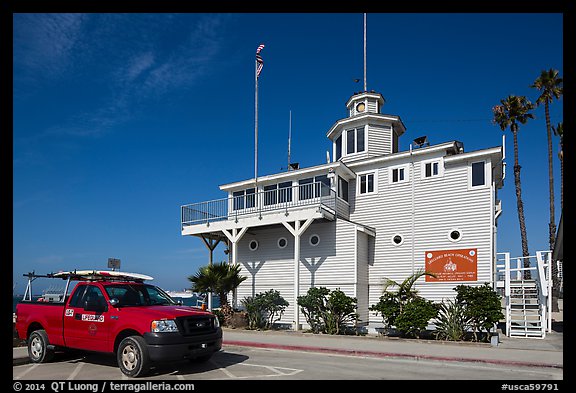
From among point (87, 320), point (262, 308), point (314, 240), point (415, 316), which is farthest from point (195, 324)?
point (314, 240)

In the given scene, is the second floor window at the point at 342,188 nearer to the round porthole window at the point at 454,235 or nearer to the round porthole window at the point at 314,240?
the round porthole window at the point at 314,240

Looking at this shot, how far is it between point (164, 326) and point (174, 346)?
41 centimetres

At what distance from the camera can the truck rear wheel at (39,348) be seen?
918 centimetres

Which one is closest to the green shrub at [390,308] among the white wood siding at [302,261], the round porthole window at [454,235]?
the white wood siding at [302,261]

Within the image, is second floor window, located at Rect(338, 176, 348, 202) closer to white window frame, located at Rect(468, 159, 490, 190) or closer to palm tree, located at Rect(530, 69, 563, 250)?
white window frame, located at Rect(468, 159, 490, 190)

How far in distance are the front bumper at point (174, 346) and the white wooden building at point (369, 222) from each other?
10516 millimetres

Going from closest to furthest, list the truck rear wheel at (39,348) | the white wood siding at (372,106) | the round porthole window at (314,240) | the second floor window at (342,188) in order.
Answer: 1. the truck rear wheel at (39,348)
2. the round porthole window at (314,240)
3. the second floor window at (342,188)
4. the white wood siding at (372,106)

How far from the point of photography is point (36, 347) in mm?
9312

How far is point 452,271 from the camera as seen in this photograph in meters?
18.2

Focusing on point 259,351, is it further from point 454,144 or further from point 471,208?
point 454,144

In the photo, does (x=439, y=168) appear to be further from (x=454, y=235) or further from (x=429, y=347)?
(x=429, y=347)
